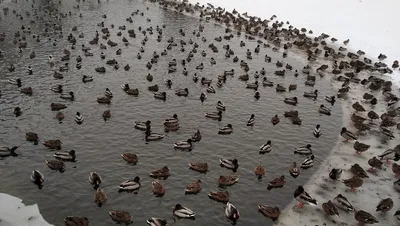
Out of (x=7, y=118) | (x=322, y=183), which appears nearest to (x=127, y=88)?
(x=7, y=118)

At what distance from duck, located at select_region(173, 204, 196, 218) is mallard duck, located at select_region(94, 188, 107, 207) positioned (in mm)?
3810

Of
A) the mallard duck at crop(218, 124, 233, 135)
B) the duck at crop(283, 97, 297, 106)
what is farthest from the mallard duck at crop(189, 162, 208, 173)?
the duck at crop(283, 97, 297, 106)

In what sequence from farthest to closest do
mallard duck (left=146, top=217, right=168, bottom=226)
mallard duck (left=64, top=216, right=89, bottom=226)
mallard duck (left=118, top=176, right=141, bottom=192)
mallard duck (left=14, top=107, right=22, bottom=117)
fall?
mallard duck (left=14, top=107, right=22, bottom=117) < mallard duck (left=118, top=176, right=141, bottom=192) < mallard duck (left=146, top=217, right=168, bottom=226) < mallard duck (left=64, top=216, right=89, bottom=226)

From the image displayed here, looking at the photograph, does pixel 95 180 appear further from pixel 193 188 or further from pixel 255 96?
pixel 255 96

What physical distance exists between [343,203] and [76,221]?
44.9ft

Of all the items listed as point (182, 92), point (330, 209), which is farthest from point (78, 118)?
point (330, 209)

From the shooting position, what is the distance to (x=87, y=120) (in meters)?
27.6

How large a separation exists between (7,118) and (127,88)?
32.5 ft

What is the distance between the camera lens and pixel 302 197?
19.8 meters

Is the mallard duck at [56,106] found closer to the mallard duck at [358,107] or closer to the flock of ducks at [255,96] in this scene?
the flock of ducks at [255,96]

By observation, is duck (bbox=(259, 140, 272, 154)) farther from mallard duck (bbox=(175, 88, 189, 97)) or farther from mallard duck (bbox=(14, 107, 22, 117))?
mallard duck (bbox=(14, 107, 22, 117))

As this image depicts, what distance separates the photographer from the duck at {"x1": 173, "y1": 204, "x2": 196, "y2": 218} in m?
18.6

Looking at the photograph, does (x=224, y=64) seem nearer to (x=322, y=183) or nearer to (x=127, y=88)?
(x=127, y=88)

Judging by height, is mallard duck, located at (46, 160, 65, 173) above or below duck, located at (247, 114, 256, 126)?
below
